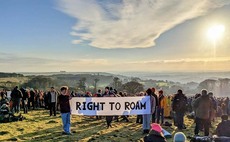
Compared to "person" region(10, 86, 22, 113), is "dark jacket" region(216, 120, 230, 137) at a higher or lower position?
lower

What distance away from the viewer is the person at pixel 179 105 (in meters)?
15.9

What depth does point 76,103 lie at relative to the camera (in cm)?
1526

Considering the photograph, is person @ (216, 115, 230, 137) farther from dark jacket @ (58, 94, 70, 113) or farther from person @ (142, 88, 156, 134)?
dark jacket @ (58, 94, 70, 113)

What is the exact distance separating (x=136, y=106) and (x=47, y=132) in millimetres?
4560

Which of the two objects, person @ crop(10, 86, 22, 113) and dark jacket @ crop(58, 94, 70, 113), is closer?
dark jacket @ crop(58, 94, 70, 113)

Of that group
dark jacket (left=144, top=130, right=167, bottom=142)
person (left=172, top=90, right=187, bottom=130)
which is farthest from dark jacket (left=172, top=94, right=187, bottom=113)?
dark jacket (left=144, top=130, right=167, bottom=142)

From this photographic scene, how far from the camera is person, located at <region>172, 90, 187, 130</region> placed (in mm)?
15941

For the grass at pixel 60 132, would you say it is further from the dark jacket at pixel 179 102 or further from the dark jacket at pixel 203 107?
the dark jacket at pixel 203 107

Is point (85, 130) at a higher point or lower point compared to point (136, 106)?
lower

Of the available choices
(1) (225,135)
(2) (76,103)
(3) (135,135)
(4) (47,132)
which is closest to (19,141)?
(4) (47,132)

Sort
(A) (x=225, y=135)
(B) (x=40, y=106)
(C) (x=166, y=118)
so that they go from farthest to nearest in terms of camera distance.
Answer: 1. (B) (x=40, y=106)
2. (C) (x=166, y=118)
3. (A) (x=225, y=135)

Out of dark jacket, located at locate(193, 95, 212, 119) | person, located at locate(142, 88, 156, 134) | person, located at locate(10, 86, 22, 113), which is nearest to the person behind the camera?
dark jacket, located at locate(193, 95, 212, 119)

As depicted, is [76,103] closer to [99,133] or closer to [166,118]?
[99,133]

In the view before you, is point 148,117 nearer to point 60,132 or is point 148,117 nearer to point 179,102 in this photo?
point 179,102
